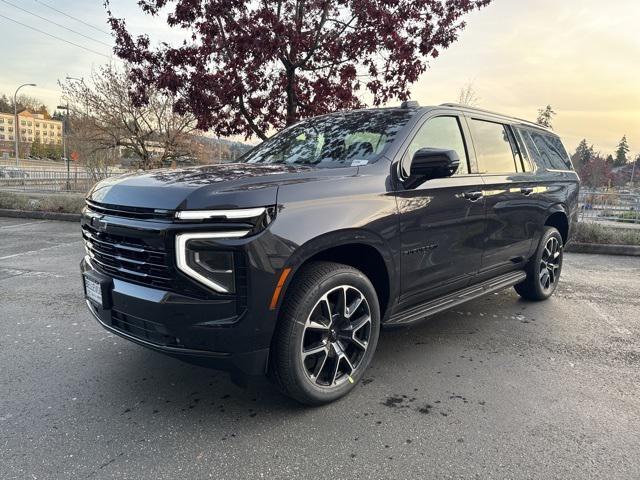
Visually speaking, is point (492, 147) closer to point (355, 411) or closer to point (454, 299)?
point (454, 299)

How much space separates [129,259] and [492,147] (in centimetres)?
322

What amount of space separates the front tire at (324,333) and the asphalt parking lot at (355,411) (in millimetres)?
178

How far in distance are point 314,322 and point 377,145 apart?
1.37 metres

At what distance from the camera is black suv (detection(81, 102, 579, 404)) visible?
231 centimetres

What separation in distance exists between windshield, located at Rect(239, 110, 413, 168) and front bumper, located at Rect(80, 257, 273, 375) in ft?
4.49

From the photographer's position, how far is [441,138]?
11.7ft

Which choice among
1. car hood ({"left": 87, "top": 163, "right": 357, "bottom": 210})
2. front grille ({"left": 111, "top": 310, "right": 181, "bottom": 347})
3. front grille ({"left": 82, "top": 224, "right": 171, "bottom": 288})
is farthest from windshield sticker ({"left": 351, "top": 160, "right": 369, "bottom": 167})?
front grille ({"left": 111, "top": 310, "right": 181, "bottom": 347})

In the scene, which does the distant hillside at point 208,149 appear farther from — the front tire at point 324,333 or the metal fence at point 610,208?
the front tire at point 324,333

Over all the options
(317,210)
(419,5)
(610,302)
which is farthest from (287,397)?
(419,5)

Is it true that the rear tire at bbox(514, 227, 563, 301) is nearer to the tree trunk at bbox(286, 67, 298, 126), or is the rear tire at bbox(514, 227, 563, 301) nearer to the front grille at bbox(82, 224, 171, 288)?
the front grille at bbox(82, 224, 171, 288)

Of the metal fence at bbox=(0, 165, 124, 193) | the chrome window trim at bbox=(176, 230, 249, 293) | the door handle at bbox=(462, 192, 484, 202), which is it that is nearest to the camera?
the chrome window trim at bbox=(176, 230, 249, 293)

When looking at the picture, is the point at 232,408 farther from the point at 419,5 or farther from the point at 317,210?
the point at 419,5

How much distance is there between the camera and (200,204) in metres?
2.28

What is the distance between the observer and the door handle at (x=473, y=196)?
142 inches
